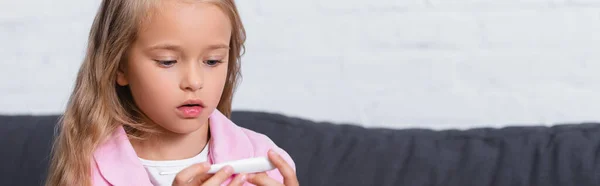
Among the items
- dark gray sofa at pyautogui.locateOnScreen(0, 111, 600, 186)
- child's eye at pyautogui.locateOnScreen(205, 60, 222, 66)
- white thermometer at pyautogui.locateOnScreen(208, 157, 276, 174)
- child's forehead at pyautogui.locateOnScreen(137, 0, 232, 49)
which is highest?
child's forehead at pyautogui.locateOnScreen(137, 0, 232, 49)

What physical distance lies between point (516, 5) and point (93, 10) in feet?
2.97

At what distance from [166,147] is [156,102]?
4.8 inches

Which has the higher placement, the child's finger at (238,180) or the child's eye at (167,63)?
the child's eye at (167,63)

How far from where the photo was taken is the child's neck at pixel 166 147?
1554 millimetres

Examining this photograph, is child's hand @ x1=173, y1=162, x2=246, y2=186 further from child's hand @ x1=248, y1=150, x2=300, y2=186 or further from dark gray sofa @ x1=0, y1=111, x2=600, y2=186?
dark gray sofa @ x1=0, y1=111, x2=600, y2=186

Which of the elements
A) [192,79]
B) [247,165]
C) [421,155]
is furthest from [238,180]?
[421,155]

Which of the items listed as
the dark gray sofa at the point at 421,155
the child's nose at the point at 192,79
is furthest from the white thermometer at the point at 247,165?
the dark gray sofa at the point at 421,155

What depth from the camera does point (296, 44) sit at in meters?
2.26

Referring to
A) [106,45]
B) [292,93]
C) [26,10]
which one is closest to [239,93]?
[292,93]

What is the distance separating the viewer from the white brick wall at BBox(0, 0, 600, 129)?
212cm

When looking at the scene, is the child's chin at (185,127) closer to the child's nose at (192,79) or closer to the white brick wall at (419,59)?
the child's nose at (192,79)

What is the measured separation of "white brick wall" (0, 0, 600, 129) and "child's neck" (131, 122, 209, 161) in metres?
0.72

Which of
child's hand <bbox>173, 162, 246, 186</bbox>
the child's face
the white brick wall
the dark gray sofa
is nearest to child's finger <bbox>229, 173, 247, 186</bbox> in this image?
child's hand <bbox>173, 162, 246, 186</bbox>

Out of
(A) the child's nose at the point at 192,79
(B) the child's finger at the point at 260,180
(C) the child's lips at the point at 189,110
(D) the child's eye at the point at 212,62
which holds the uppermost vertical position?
(D) the child's eye at the point at 212,62
